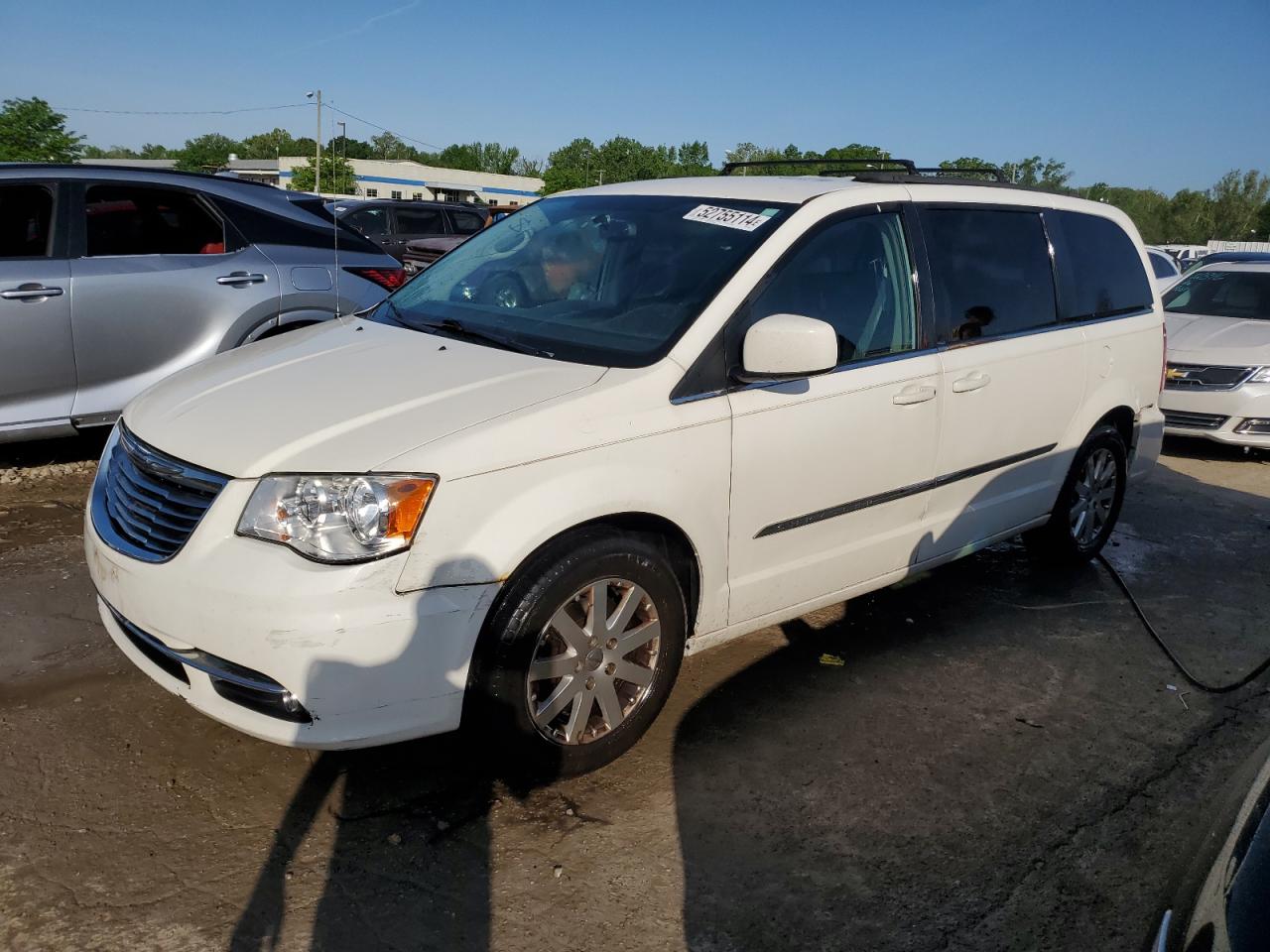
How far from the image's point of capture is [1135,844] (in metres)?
2.89

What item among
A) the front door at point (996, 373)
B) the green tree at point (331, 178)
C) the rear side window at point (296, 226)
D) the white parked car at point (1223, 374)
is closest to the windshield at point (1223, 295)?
the white parked car at point (1223, 374)

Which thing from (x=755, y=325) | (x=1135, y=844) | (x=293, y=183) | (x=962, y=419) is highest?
(x=293, y=183)

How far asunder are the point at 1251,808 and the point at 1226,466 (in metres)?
7.37

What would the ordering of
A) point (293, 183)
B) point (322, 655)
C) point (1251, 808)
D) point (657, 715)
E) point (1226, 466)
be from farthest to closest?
→ point (293, 183) → point (1226, 466) → point (657, 715) → point (322, 655) → point (1251, 808)

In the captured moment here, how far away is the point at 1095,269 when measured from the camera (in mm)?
4789

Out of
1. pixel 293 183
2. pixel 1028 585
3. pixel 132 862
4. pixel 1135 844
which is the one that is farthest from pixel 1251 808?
pixel 293 183

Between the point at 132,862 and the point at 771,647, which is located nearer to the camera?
the point at 132,862

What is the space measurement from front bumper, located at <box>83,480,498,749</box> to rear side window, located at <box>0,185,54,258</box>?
3.41m

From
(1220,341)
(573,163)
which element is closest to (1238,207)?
(573,163)

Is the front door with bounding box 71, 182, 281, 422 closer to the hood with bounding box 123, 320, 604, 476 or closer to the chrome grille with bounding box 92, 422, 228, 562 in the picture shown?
the hood with bounding box 123, 320, 604, 476

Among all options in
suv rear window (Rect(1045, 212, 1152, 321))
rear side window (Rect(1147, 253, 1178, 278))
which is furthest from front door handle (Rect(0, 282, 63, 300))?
rear side window (Rect(1147, 253, 1178, 278))

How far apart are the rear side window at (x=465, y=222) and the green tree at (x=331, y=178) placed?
46.9 meters

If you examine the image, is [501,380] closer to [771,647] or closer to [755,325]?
[755,325]

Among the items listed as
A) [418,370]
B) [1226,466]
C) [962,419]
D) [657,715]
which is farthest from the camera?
[1226,466]
